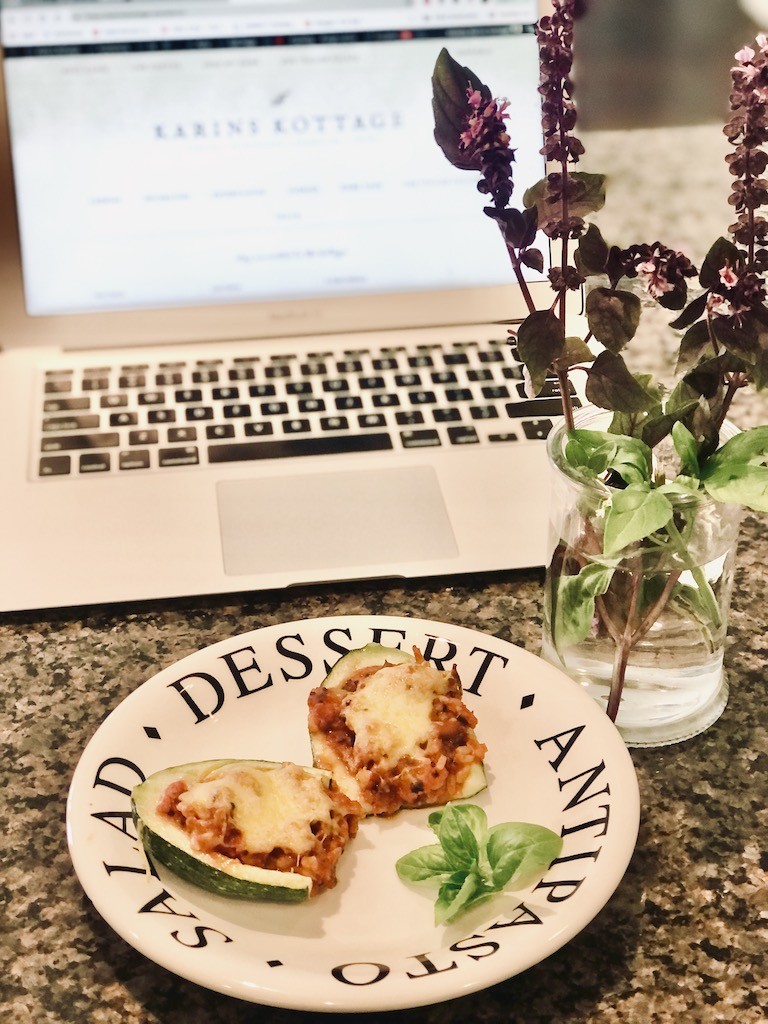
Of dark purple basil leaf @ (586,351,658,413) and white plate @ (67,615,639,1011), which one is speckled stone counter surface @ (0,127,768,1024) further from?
dark purple basil leaf @ (586,351,658,413)

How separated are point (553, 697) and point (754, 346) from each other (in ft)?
0.64

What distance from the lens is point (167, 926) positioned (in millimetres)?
460

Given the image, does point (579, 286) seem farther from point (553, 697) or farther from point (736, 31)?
point (736, 31)

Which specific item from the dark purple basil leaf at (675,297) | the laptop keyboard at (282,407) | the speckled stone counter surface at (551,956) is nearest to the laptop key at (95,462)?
the laptop keyboard at (282,407)

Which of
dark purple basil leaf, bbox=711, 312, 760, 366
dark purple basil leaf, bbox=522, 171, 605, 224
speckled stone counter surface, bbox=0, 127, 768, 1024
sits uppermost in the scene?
dark purple basil leaf, bbox=522, 171, 605, 224

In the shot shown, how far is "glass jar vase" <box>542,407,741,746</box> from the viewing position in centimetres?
54

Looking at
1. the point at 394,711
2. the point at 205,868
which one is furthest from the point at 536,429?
the point at 205,868

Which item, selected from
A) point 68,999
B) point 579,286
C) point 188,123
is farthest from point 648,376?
point 188,123

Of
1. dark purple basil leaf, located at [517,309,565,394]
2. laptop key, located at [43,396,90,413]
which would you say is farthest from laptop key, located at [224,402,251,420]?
dark purple basil leaf, located at [517,309,565,394]

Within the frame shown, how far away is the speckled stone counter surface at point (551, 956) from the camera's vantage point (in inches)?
19.3

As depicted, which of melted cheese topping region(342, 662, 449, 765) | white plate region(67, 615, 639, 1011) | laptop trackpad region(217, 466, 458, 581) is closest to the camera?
white plate region(67, 615, 639, 1011)

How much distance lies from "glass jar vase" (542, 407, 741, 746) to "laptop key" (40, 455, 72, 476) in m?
0.36

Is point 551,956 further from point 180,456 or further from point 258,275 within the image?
point 258,275

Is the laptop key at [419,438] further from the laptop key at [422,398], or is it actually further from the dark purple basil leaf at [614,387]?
the dark purple basil leaf at [614,387]
